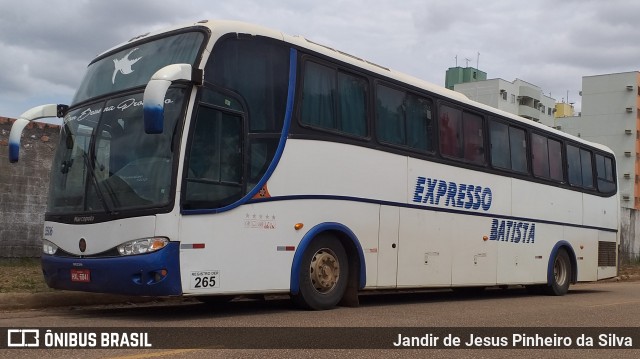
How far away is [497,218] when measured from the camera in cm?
1381

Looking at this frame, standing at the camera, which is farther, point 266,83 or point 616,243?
point 616,243

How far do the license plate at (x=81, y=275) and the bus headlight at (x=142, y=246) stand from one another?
1.86ft

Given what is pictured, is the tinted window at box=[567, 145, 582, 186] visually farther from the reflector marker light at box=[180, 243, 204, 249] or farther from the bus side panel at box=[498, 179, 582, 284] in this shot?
the reflector marker light at box=[180, 243, 204, 249]

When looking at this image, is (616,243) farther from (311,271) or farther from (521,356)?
(521,356)

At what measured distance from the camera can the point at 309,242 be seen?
9.41 m

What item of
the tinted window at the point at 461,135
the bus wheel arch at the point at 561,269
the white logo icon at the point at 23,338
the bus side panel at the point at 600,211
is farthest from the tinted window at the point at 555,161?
the white logo icon at the point at 23,338

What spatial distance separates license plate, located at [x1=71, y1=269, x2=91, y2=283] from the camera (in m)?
8.24

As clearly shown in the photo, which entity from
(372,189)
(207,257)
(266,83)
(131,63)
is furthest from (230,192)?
(372,189)

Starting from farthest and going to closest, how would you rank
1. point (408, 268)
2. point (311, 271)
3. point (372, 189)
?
1. point (408, 268)
2. point (372, 189)
3. point (311, 271)

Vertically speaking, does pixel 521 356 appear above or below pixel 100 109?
below

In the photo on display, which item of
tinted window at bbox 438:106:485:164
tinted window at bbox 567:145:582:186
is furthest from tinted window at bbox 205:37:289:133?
tinted window at bbox 567:145:582:186

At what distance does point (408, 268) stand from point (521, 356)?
480 centimetres

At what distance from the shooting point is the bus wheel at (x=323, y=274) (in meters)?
9.37

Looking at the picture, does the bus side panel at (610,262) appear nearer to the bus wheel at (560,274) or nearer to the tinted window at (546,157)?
the bus wheel at (560,274)
